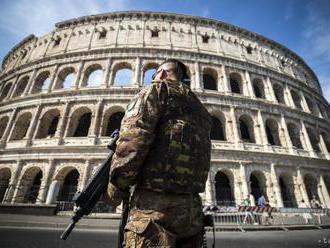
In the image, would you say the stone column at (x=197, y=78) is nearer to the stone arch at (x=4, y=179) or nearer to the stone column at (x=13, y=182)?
the stone column at (x=13, y=182)

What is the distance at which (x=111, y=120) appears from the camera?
643 inches

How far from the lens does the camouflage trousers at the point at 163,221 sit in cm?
125

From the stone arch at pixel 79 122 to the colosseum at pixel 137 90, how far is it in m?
0.08

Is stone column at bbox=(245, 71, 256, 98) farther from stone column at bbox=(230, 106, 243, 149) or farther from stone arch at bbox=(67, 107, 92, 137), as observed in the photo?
stone arch at bbox=(67, 107, 92, 137)

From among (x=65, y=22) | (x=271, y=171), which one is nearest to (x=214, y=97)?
(x=271, y=171)

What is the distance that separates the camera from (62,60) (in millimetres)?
18109

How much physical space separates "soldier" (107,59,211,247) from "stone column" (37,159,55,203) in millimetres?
13947

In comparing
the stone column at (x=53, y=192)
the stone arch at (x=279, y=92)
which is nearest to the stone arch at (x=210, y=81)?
the stone arch at (x=279, y=92)

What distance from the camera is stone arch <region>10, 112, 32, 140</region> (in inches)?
634

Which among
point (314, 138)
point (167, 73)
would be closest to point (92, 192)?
point (167, 73)

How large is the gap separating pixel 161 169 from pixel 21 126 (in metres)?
19.3

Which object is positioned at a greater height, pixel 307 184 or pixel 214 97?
pixel 214 97

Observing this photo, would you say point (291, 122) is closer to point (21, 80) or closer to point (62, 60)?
point (62, 60)

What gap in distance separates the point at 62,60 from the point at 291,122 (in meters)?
21.4
